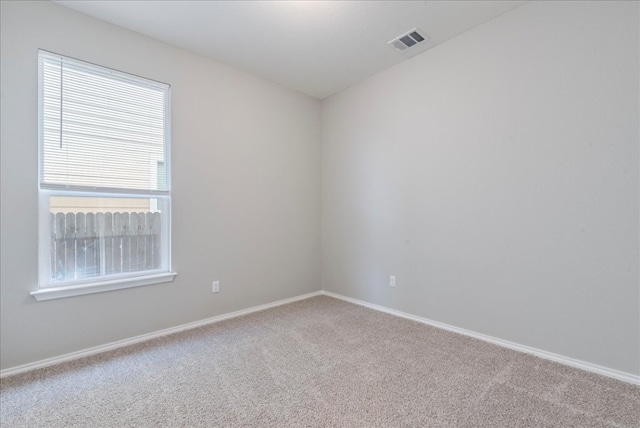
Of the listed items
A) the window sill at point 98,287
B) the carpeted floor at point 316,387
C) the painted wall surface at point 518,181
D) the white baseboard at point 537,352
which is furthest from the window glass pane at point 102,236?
the white baseboard at point 537,352

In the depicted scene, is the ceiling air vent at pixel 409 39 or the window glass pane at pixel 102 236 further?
the ceiling air vent at pixel 409 39

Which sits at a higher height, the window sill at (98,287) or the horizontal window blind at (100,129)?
the horizontal window blind at (100,129)

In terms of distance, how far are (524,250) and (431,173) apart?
3.53 ft

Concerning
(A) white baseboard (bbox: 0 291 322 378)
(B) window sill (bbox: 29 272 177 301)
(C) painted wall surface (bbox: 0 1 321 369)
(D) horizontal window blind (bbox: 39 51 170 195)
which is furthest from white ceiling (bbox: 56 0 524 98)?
(A) white baseboard (bbox: 0 291 322 378)

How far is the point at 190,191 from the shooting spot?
2951mm

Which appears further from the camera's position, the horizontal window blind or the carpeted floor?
the horizontal window blind

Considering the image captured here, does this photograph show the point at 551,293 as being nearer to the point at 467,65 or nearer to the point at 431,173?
the point at 431,173

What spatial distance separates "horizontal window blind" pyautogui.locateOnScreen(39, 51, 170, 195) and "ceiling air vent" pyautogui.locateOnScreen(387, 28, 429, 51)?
2256mm

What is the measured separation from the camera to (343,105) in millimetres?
3881

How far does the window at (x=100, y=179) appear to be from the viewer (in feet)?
7.43

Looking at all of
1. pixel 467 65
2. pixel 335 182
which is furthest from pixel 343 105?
pixel 467 65

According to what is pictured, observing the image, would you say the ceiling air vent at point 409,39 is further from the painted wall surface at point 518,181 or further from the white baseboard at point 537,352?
the white baseboard at point 537,352

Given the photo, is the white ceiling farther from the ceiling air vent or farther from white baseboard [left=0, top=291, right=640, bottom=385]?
white baseboard [left=0, top=291, right=640, bottom=385]

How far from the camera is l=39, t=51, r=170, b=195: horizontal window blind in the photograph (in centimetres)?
226
